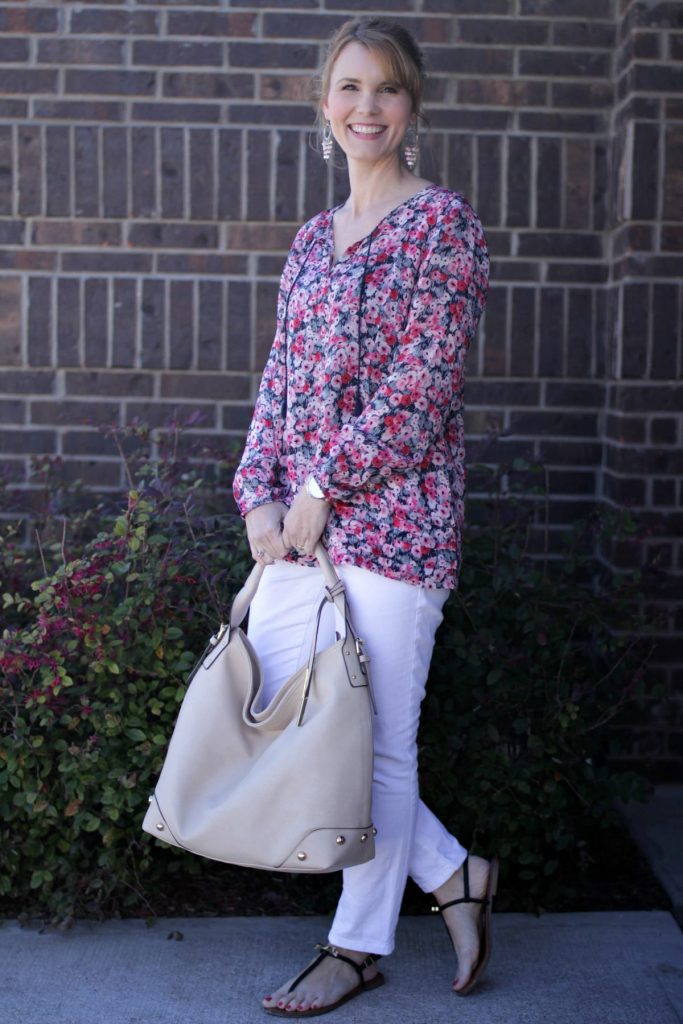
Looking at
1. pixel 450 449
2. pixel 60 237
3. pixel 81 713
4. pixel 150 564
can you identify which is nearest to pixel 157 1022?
pixel 81 713

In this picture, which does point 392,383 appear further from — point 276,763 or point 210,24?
point 210,24

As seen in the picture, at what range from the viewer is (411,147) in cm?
293

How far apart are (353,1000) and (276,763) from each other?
2.32ft

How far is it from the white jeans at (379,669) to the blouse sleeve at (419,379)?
0.73 ft

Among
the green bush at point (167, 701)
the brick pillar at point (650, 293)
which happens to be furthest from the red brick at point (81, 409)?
the brick pillar at point (650, 293)

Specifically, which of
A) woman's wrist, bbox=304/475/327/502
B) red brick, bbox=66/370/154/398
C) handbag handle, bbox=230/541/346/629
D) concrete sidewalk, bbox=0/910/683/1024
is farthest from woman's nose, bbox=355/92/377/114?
concrete sidewalk, bbox=0/910/683/1024

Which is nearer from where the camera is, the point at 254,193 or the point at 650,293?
the point at 650,293

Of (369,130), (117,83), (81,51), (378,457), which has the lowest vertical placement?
(378,457)

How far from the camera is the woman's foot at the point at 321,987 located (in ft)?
9.11

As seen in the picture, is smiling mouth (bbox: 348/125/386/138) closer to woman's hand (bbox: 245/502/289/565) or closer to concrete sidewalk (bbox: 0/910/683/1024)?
woman's hand (bbox: 245/502/289/565)

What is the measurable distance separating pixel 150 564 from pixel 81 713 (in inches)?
16.4

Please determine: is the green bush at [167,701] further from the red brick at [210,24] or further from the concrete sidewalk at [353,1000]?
the red brick at [210,24]

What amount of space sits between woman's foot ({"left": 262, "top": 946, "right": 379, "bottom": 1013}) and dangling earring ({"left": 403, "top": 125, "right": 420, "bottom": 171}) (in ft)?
5.84

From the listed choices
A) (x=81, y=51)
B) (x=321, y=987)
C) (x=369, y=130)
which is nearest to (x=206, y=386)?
(x=81, y=51)
